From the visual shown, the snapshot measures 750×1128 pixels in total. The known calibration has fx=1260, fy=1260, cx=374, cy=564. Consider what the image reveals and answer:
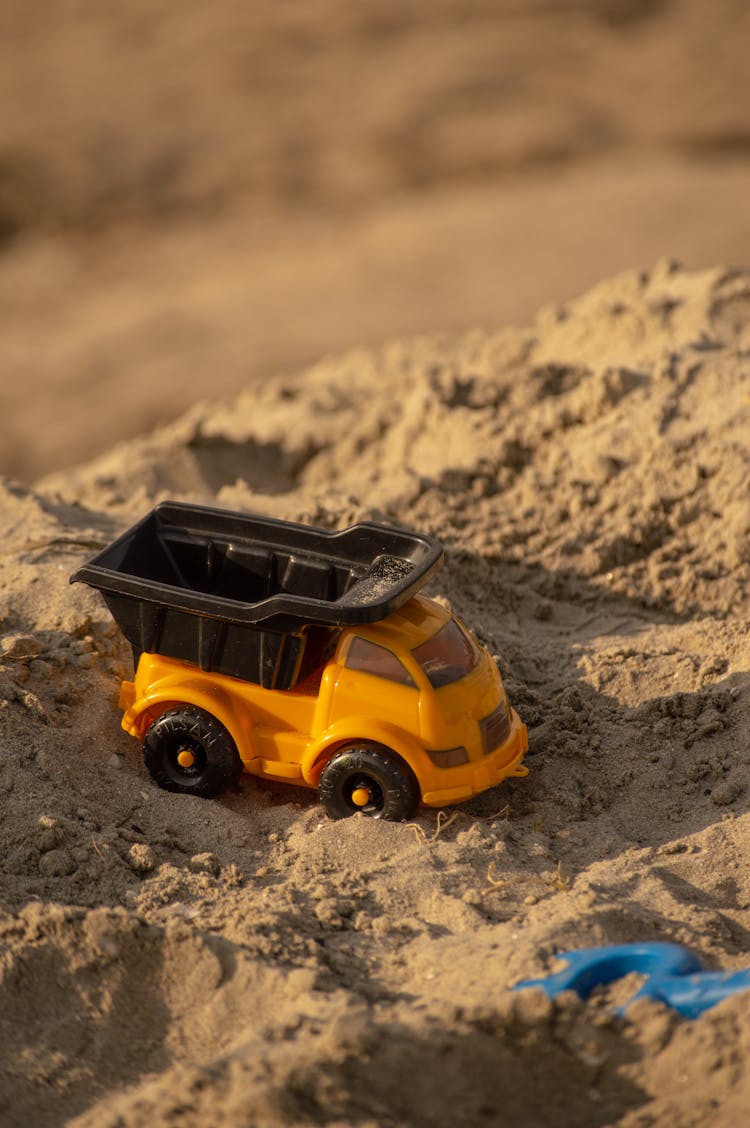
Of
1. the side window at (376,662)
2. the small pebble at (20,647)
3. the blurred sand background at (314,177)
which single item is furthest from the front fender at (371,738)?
the blurred sand background at (314,177)

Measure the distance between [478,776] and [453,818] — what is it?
0.17 m

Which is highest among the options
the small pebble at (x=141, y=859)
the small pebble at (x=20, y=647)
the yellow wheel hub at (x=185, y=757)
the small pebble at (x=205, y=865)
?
the small pebble at (x=20, y=647)

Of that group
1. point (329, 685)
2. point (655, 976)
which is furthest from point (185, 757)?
point (655, 976)

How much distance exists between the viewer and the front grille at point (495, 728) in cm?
386

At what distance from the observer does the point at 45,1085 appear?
293 cm

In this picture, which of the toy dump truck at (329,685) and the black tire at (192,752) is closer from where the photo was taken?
the toy dump truck at (329,685)

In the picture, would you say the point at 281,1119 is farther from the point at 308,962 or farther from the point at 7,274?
the point at 7,274

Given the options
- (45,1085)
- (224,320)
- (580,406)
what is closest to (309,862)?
(45,1085)

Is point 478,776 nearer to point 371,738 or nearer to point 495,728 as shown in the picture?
point 495,728

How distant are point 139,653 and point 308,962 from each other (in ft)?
4.19

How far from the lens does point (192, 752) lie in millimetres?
3980

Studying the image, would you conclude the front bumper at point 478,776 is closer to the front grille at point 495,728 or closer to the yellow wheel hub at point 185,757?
the front grille at point 495,728

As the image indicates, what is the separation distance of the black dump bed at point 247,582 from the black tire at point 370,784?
0.31 metres

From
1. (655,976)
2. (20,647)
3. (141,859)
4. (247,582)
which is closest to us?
(655,976)
